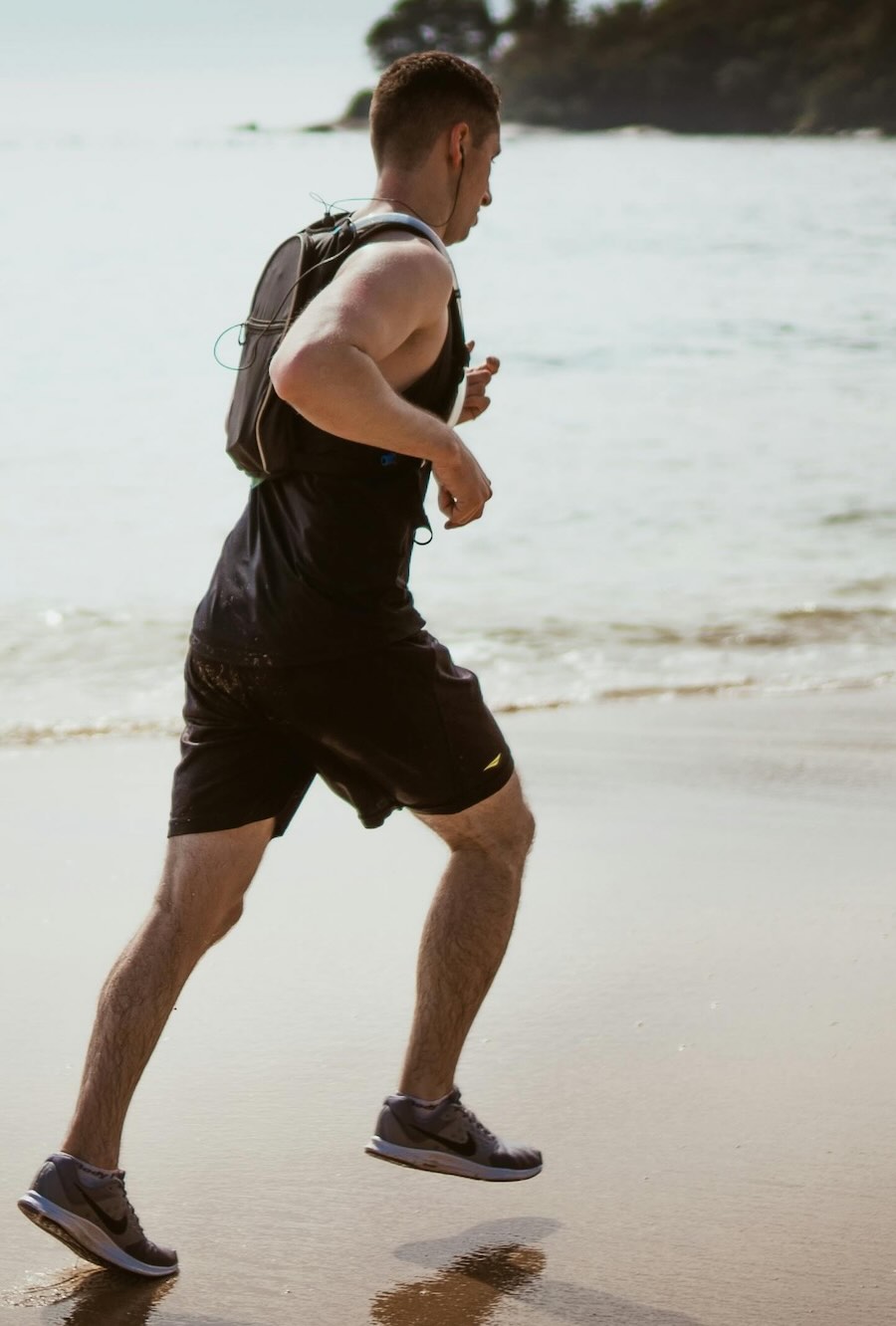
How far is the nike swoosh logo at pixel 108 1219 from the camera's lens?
2.44 m

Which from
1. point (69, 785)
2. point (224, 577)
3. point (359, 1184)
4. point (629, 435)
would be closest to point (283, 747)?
point (224, 577)

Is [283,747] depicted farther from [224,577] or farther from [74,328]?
[74,328]

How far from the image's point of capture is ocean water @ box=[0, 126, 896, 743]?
8.34m

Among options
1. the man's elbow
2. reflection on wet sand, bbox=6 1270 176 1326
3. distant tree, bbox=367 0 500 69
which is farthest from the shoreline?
distant tree, bbox=367 0 500 69

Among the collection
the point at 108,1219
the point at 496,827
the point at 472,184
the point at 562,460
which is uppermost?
the point at 562,460

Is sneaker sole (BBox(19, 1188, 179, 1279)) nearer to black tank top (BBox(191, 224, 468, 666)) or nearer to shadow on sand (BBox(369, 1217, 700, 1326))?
shadow on sand (BBox(369, 1217, 700, 1326))

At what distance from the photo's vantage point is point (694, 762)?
5.73m

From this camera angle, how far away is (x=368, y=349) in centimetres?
238

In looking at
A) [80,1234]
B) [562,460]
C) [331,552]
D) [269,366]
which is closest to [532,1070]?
[80,1234]

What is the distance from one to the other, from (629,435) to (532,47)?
120 meters

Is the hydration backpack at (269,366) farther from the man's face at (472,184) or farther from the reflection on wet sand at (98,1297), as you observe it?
the reflection on wet sand at (98,1297)

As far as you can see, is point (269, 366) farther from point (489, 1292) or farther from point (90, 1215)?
point (489, 1292)

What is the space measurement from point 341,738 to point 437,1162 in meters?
0.70

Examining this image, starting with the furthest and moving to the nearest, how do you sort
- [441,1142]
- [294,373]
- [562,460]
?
[562,460]
[441,1142]
[294,373]
